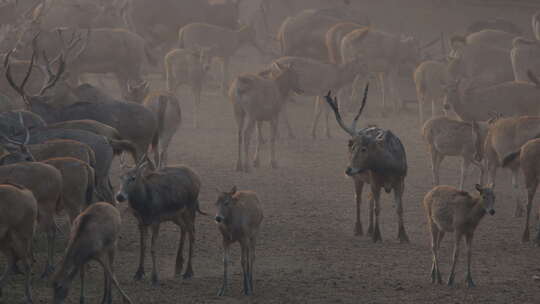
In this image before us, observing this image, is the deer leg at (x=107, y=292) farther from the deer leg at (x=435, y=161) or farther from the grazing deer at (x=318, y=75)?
the grazing deer at (x=318, y=75)

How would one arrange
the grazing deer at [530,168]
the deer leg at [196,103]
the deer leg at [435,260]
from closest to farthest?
the deer leg at [435,260] < the grazing deer at [530,168] < the deer leg at [196,103]

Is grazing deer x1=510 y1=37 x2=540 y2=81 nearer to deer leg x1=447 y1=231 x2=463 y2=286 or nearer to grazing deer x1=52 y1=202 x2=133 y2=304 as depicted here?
deer leg x1=447 y1=231 x2=463 y2=286

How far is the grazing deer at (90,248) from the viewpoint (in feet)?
24.6

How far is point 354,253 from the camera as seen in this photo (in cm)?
1004

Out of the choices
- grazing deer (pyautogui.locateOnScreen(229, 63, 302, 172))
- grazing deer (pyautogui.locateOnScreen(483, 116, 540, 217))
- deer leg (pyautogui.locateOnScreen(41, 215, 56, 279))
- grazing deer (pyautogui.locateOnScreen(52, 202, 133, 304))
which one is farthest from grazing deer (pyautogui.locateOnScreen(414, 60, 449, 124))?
grazing deer (pyautogui.locateOnScreen(52, 202, 133, 304))

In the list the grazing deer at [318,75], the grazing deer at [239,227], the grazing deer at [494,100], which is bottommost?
the grazing deer at [239,227]

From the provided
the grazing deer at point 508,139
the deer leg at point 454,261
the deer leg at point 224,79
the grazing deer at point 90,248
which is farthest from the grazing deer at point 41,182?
the deer leg at point 224,79

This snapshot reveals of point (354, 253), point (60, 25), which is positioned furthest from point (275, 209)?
point (60, 25)

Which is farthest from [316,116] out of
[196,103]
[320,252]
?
[320,252]

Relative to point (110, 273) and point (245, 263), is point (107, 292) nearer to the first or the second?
point (110, 273)

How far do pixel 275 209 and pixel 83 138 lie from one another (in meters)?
2.97

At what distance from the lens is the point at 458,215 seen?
8820 millimetres

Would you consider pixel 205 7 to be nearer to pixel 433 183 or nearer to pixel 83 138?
pixel 433 183

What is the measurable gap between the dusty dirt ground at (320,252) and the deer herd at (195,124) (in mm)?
251
